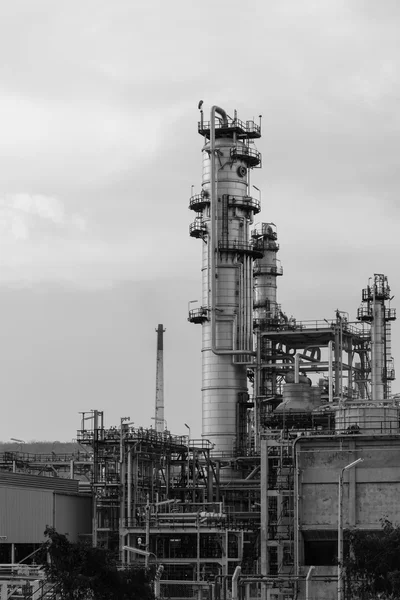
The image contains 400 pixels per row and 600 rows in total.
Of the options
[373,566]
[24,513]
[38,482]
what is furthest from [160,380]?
[373,566]

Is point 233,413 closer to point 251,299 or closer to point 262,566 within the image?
point 251,299

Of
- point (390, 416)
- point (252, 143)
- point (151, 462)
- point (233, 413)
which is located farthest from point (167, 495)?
point (252, 143)

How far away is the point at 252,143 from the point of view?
97688 mm

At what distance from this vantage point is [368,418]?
72.7m

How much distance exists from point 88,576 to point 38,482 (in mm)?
30013

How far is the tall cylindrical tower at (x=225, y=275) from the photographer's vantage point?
304 ft

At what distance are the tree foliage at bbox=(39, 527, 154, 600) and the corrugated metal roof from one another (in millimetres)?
24294

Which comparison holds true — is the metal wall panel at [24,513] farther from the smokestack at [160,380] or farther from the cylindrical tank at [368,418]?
the smokestack at [160,380]

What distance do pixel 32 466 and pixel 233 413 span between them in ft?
46.7

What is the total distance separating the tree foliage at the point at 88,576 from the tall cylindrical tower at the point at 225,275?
45.5 meters

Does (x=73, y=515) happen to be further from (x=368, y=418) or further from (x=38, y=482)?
(x=368, y=418)

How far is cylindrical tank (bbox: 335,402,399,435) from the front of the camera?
72000 millimetres

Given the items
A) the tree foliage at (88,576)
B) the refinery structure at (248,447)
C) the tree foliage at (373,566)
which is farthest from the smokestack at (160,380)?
the tree foliage at (88,576)

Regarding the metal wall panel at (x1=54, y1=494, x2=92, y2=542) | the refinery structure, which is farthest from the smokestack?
the metal wall panel at (x1=54, y1=494, x2=92, y2=542)
